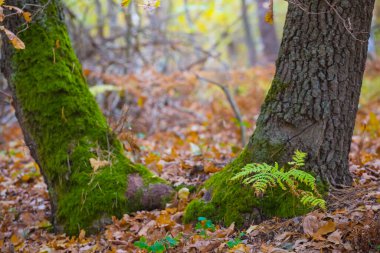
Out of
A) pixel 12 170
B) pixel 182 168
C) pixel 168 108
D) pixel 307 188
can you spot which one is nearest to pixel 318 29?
pixel 307 188

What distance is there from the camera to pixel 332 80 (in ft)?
12.0

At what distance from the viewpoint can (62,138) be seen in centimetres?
453

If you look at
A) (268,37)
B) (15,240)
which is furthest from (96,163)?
(268,37)

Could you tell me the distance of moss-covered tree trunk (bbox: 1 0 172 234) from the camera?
174 inches

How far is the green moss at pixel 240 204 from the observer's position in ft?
12.2

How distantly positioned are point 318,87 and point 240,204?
3.88 feet

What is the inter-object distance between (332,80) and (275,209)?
1.17 metres

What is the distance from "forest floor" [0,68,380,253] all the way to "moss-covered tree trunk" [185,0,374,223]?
23 centimetres

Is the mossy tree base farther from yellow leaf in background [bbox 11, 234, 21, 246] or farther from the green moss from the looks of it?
yellow leaf in background [bbox 11, 234, 21, 246]

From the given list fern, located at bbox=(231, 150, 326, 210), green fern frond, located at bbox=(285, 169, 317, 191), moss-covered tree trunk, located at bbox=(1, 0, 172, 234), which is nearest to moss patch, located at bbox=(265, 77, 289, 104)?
fern, located at bbox=(231, 150, 326, 210)

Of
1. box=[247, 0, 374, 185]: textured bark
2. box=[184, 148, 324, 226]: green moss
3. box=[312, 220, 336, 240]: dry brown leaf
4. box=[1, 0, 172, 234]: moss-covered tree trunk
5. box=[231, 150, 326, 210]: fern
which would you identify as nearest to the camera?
box=[312, 220, 336, 240]: dry brown leaf

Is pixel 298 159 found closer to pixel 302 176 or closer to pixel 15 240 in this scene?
pixel 302 176

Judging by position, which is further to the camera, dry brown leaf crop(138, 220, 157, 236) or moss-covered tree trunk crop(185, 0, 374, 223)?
dry brown leaf crop(138, 220, 157, 236)

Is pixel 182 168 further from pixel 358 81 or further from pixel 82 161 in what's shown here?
pixel 358 81
